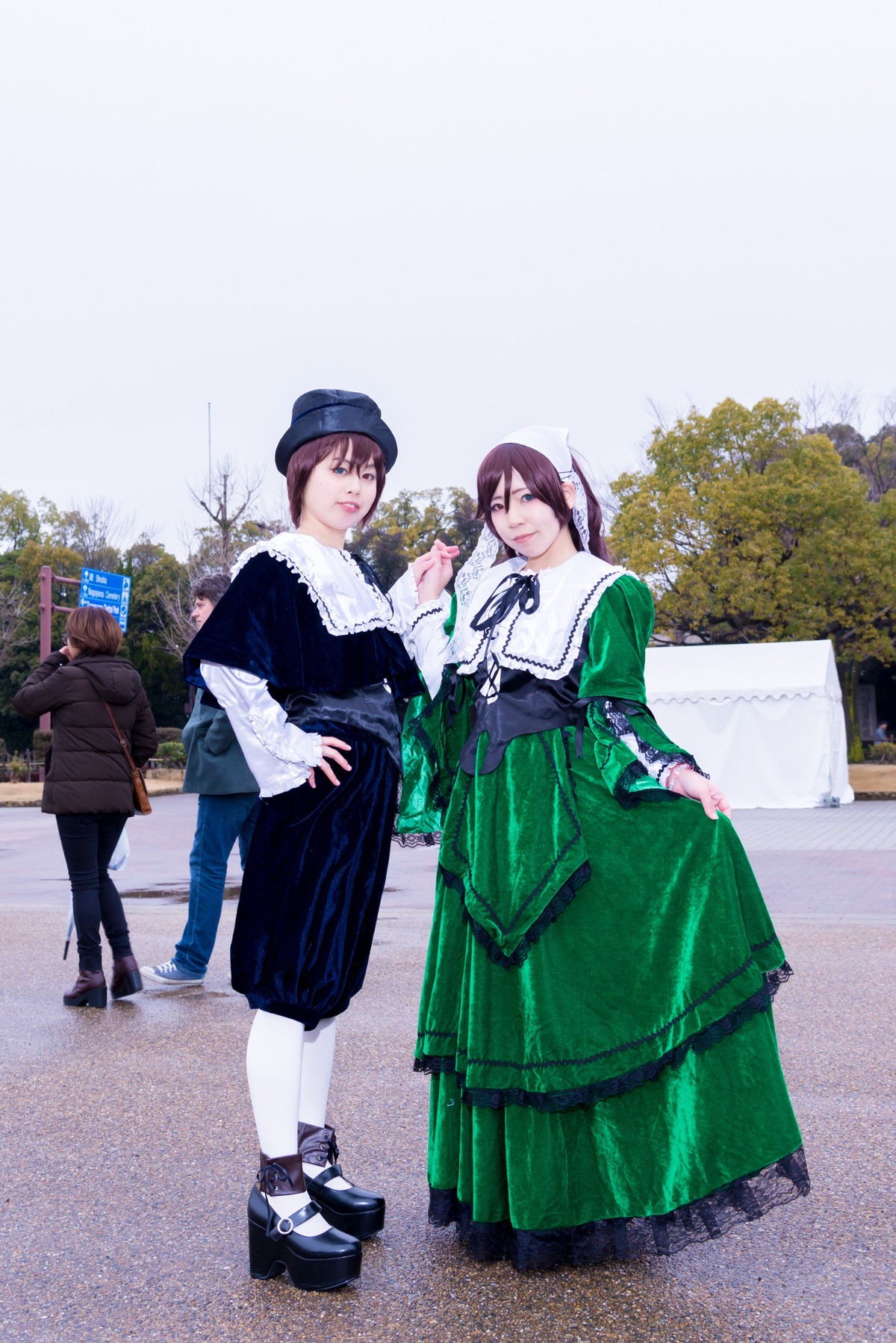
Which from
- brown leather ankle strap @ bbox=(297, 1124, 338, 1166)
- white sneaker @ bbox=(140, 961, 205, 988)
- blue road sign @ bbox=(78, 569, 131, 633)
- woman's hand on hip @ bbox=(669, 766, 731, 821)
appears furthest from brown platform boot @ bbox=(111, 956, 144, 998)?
blue road sign @ bbox=(78, 569, 131, 633)

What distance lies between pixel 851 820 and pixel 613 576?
1345 centimetres

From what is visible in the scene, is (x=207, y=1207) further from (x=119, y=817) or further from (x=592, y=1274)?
(x=119, y=817)

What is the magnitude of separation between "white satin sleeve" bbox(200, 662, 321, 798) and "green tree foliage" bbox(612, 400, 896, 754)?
22.9m

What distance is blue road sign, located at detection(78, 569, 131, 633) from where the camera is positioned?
86.4ft

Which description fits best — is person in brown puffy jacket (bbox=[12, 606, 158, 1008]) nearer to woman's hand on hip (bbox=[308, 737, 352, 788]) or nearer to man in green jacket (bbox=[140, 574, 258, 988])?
man in green jacket (bbox=[140, 574, 258, 988])

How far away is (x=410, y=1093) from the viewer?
139 inches

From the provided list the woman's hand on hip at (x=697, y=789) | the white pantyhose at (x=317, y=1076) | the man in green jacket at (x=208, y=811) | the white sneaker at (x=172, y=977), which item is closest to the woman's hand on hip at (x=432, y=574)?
the woman's hand on hip at (x=697, y=789)

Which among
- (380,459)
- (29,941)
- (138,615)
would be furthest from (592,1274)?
(138,615)

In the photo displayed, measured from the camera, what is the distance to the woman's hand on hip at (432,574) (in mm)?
Result: 2701

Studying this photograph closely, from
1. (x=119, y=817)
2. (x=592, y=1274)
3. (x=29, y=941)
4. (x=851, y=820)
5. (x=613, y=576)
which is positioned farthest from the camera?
(x=851, y=820)

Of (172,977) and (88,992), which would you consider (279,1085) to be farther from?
(172,977)

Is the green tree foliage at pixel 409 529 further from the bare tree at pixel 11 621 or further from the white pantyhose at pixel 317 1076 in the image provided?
the white pantyhose at pixel 317 1076

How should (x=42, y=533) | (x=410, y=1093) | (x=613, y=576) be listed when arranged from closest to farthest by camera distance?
(x=613, y=576) < (x=410, y=1093) < (x=42, y=533)

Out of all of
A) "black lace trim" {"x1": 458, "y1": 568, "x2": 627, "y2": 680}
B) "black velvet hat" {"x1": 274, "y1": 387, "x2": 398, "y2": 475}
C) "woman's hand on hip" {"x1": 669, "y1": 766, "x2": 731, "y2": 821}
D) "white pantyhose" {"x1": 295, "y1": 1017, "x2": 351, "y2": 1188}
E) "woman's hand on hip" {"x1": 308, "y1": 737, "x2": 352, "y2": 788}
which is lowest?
"white pantyhose" {"x1": 295, "y1": 1017, "x2": 351, "y2": 1188}
